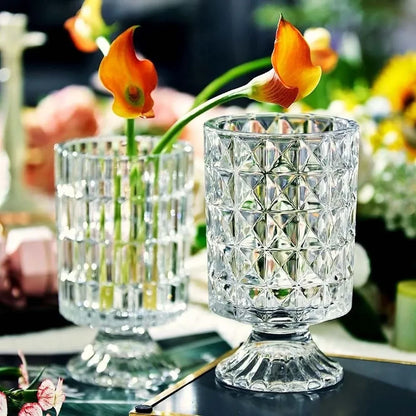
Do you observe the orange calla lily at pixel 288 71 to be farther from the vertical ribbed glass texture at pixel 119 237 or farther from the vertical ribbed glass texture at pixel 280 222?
the vertical ribbed glass texture at pixel 119 237

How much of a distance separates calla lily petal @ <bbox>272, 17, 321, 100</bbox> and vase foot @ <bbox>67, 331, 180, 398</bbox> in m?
0.32

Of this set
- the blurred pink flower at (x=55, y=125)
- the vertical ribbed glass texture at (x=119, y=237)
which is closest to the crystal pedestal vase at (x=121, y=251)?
the vertical ribbed glass texture at (x=119, y=237)

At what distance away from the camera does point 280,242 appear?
2.89 feet

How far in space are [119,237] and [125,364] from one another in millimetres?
124

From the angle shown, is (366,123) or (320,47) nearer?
(320,47)

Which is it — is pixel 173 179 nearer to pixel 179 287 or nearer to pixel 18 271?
pixel 179 287

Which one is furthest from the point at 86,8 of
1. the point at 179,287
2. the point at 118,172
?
the point at 179,287

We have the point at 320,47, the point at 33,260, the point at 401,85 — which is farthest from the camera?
the point at 401,85

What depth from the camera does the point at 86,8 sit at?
41.7 inches

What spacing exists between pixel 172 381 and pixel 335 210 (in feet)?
0.81

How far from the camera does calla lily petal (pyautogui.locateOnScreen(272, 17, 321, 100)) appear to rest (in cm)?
83

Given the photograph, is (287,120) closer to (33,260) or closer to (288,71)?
(288,71)

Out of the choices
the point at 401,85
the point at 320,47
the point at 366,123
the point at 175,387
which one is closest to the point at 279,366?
the point at 175,387

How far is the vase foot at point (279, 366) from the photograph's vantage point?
2.91ft
